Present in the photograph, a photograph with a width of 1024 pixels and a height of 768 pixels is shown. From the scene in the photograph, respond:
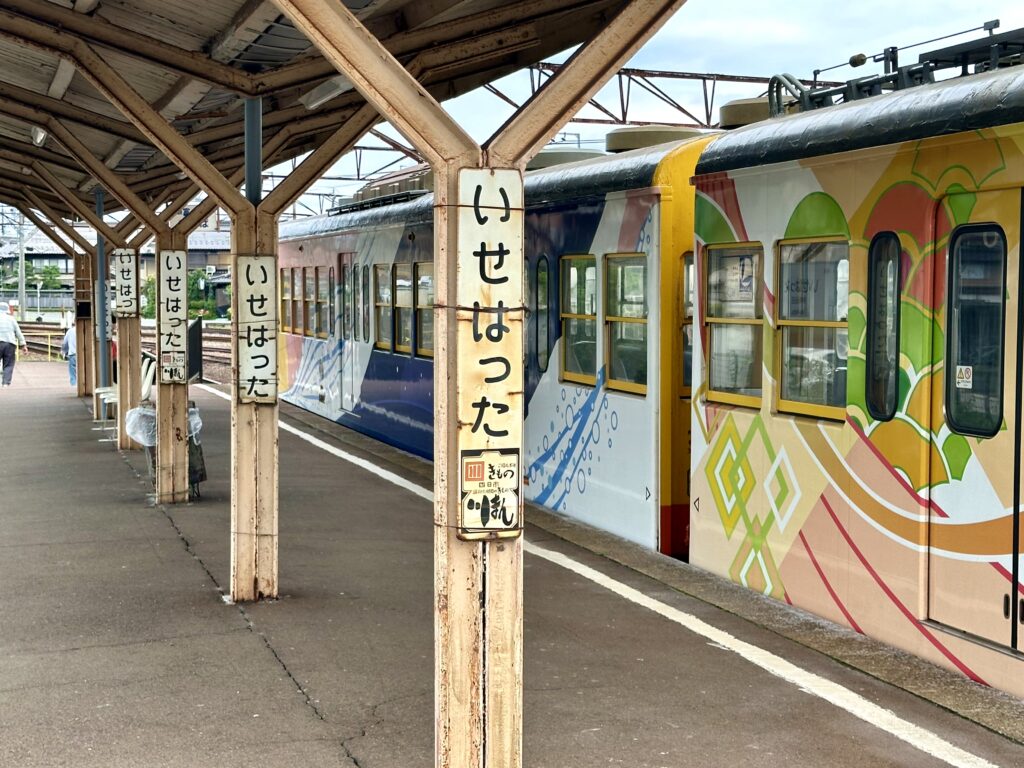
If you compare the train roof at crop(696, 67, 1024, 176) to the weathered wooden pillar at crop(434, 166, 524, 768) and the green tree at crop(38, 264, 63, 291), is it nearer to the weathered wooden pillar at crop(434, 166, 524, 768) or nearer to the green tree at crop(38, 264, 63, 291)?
the weathered wooden pillar at crop(434, 166, 524, 768)

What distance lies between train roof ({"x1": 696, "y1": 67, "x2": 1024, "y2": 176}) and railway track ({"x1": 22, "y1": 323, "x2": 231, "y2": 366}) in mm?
23382

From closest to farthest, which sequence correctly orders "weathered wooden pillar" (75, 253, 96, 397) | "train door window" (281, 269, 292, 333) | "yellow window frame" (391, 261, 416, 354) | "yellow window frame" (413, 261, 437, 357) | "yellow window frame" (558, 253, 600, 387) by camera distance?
"yellow window frame" (558, 253, 600, 387) → "yellow window frame" (413, 261, 437, 357) → "yellow window frame" (391, 261, 416, 354) → "train door window" (281, 269, 292, 333) → "weathered wooden pillar" (75, 253, 96, 397)

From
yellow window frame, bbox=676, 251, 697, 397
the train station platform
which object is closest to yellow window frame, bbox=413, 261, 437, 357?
the train station platform

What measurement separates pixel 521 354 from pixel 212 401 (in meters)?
18.2

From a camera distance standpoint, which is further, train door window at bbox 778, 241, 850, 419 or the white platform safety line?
train door window at bbox 778, 241, 850, 419

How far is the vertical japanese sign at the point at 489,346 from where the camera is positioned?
4164 mm

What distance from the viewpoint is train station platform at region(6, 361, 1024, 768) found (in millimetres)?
5340

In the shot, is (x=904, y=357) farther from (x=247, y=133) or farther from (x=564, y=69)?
(x=247, y=133)

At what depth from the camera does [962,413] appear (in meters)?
5.94

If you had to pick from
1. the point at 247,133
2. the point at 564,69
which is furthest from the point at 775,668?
the point at 247,133

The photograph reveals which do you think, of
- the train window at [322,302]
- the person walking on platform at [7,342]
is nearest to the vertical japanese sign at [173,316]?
A: the train window at [322,302]

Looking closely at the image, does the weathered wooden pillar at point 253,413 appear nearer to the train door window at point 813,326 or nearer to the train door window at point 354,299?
the train door window at point 813,326

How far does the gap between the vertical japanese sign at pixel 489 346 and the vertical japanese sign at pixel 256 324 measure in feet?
12.1

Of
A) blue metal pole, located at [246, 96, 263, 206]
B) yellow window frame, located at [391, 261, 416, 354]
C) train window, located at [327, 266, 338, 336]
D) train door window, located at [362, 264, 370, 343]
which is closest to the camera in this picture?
blue metal pole, located at [246, 96, 263, 206]
